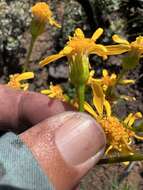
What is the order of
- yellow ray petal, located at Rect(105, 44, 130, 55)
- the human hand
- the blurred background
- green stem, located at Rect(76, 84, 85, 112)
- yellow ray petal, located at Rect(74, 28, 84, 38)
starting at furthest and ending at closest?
the blurred background, yellow ray petal, located at Rect(74, 28, 84, 38), yellow ray petal, located at Rect(105, 44, 130, 55), green stem, located at Rect(76, 84, 85, 112), the human hand

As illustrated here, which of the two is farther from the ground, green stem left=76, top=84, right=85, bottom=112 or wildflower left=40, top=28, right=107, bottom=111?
wildflower left=40, top=28, right=107, bottom=111

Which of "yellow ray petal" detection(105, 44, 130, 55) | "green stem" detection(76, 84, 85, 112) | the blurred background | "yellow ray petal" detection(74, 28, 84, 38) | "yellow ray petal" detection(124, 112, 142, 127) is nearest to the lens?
"green stem" detection(76, 84, 85, 112)

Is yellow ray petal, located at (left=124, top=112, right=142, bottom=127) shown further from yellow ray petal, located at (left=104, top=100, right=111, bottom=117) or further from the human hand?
the human hand

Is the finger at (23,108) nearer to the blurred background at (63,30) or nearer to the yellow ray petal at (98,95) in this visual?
the yellow ray petal at (98,95)

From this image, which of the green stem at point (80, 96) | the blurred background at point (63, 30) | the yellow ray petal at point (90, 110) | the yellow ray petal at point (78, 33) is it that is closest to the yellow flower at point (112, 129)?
the yellow ray petal at point (90, 110)

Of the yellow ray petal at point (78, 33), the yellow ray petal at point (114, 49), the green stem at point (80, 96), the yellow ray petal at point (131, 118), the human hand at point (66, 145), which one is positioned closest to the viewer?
the human hand at point (66, 145)

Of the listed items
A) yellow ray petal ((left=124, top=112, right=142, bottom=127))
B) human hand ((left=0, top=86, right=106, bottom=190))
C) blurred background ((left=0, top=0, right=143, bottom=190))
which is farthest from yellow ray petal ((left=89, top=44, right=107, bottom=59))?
blurred background ((left=0, top=0, right=143, bottom=190))
